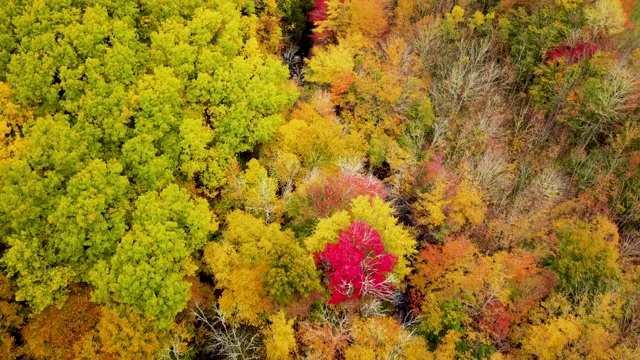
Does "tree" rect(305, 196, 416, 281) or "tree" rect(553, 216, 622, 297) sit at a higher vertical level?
"tree" rect(305, 196, 416, 281)

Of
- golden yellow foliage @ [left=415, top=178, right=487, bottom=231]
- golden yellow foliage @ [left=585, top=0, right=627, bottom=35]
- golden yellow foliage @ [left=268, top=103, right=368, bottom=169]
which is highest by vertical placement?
golden yellow foliage @ [left=585, top=0, right=627, bottom=35]

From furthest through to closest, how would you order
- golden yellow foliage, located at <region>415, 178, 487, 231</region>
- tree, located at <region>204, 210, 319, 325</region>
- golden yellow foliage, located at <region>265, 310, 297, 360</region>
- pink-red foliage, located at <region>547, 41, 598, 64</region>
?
pink-red foliage, located at <region>547, 41, 598, 64</region> → golden yellow foliage, located at <region>415, 178, 487, 231</region> → tree, located at <region>204, 210, 319, 325</region> → golden yellow foliage, located at <region>265, 310, 297, 360</region>

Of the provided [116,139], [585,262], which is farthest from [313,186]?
[585,262]

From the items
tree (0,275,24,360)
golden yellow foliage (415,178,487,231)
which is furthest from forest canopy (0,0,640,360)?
golden yellow foliage (415,178,487,231)

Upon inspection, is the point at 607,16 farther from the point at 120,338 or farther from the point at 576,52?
the point at 120,338

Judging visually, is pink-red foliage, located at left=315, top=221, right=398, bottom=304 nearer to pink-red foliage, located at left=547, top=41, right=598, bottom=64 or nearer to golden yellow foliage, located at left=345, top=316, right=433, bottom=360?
golden yellow foliage, located at left=345, top=316, right=433, bottom=360

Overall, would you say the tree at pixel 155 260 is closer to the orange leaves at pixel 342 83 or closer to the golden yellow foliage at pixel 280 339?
the golden yellow foliage at pixel 280 339

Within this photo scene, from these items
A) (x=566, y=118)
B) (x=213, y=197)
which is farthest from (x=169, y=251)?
(x=566, y=118)
